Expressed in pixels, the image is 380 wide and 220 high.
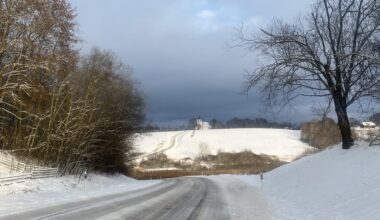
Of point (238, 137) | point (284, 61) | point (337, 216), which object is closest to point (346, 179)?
point (337, 216)

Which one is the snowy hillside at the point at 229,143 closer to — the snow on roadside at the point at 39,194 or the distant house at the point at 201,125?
the distant house at the point at 201,125

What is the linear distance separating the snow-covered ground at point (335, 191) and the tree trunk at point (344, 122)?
1.80 ft

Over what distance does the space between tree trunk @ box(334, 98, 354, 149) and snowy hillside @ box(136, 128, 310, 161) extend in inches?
3403

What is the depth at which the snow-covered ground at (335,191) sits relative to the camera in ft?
48.0

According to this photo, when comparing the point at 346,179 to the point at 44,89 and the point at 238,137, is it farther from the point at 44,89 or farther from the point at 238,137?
the point at 238,137

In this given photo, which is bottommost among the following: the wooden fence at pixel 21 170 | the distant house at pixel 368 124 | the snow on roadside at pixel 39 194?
the snow on roadside at pixel 39 194

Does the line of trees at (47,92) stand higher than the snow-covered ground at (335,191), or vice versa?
the line of trees at (47,92)

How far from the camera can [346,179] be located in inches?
761

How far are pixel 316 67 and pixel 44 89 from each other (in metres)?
17.4

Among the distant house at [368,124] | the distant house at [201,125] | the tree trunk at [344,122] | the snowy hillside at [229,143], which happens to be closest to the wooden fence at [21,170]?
the tree trunk at [344,122]

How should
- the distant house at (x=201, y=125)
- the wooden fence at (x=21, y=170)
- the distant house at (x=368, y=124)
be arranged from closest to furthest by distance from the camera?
the distant house at (x=368, y=124) → the wooden fence at (x=21, y=170) → the distant house at (x=201, y=125)

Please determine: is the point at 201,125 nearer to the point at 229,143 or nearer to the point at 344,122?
the point at 229,143

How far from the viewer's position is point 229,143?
13388cm

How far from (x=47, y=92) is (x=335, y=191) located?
21.2m
